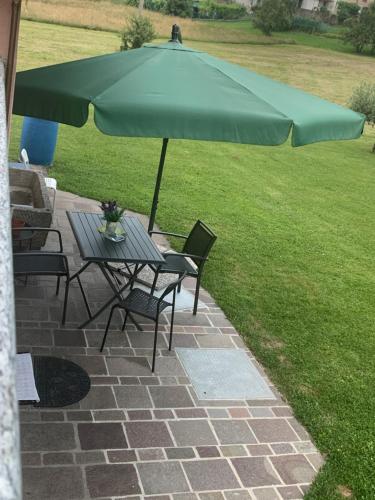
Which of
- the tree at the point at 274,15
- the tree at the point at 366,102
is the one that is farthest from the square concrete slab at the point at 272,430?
the tree at the point at 274,15

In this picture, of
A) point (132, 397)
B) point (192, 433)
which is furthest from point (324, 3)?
point (192, 433)

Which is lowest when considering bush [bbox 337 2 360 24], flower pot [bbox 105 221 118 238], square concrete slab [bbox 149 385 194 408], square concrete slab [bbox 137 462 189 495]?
square concrete slab [bbox 137 462 189 495]

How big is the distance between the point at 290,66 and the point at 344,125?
37.2m

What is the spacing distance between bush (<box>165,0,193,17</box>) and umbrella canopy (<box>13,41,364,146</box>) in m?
42.4

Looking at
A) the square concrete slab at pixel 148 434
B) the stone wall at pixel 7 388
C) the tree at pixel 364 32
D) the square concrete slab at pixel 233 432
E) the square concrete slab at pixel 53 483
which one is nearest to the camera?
the stone wall at pixel 7 388

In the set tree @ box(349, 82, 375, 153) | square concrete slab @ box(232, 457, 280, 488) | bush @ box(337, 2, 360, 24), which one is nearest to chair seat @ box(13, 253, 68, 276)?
square concrete slab @ box(232, 457, 280, 488)

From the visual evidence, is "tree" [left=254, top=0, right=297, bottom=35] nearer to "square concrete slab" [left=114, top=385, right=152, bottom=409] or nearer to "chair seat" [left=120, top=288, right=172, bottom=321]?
"chair seat" [left=120, top=288, right=172, bottom=321]

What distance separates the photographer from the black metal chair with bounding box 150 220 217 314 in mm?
5582

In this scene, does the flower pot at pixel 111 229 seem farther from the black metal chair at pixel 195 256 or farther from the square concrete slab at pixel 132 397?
the square concrete slab at pixel 132 397

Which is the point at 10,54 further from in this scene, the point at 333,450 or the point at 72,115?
the point at 333,450

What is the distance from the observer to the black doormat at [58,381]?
4.12m

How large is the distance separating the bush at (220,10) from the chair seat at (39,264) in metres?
51.2

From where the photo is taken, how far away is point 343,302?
23.1 feet

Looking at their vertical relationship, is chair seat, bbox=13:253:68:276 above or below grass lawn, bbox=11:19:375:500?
above
